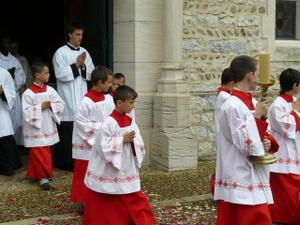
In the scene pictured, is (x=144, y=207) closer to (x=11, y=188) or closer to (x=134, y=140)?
(x=134, y=140)

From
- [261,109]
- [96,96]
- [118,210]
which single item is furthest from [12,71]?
[261,109]

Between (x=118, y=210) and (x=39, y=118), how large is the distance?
2.54 m

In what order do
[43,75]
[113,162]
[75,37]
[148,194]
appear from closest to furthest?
[113,162] → [148,194] → [43,75] → [75,37]

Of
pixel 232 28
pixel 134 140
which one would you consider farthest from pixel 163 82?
pixel 134 140

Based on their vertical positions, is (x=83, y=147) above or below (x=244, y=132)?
below

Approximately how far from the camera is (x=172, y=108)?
27.5ft

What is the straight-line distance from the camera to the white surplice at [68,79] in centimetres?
797

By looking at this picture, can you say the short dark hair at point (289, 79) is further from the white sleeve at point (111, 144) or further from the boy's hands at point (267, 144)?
the white sleeve at point (111, 144)

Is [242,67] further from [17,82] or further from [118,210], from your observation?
[17,82]

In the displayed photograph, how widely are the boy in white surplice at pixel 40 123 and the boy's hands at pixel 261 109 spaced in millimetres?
3587

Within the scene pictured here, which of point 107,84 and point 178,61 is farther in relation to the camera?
point 178,61

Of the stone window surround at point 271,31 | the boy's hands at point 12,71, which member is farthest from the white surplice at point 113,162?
the stone window surround at point 271,31

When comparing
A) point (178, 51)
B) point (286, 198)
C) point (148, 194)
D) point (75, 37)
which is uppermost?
point (75, 37)

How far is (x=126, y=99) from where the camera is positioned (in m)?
5.17
